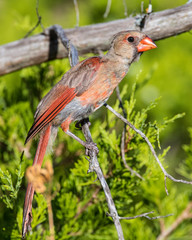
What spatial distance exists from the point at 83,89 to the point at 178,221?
950 mm

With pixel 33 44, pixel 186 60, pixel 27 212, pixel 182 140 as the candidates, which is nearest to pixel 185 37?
pixel 186 60

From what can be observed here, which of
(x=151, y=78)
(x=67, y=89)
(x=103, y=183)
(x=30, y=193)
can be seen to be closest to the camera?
(x=103, y=183)

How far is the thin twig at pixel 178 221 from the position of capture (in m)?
2.30

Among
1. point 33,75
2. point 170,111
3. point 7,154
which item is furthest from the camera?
point 170,111

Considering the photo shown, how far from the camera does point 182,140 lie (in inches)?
160

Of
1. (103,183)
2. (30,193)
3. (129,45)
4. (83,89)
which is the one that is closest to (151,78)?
(129,45)

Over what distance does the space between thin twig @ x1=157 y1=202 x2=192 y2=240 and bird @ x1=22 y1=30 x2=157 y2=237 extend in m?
0.68

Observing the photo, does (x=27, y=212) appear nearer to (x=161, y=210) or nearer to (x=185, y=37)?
(x=161, y=210)

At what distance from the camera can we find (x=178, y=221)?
2316mm

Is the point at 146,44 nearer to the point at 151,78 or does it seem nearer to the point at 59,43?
the point at 59,43

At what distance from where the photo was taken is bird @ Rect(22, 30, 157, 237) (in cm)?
246

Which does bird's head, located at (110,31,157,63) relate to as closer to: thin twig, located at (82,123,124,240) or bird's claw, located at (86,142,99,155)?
thin twig, located at (82,123,124,240)

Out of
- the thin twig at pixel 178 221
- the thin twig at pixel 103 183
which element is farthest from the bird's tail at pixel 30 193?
the thin twig at pixel 178 221

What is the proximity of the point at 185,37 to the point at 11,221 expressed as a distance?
102 inches
